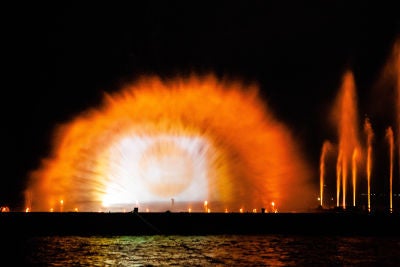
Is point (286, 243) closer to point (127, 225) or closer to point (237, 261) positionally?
point (237, 261)

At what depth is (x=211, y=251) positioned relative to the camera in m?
16.9

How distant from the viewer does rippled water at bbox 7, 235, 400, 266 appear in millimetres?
14484

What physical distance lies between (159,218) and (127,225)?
1649 millimetres

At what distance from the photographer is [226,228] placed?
24.4 meters

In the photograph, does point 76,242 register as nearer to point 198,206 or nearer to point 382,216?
point 382,216

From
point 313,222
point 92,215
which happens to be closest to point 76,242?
point 92,215

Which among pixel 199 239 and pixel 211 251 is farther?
pixel 199 239

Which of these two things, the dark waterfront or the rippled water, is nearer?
the rippled water

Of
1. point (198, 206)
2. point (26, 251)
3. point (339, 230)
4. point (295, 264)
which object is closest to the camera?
point (295, 264)

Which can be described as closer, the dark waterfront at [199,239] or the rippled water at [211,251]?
the rippled water at [211,251]

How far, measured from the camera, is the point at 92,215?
81.7 ft

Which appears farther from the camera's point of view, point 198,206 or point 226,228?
point 198,206

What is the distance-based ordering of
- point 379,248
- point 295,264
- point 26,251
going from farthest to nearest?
point 379,248, point 26,251, point 295,264

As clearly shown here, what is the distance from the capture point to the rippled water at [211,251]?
14.5 m
